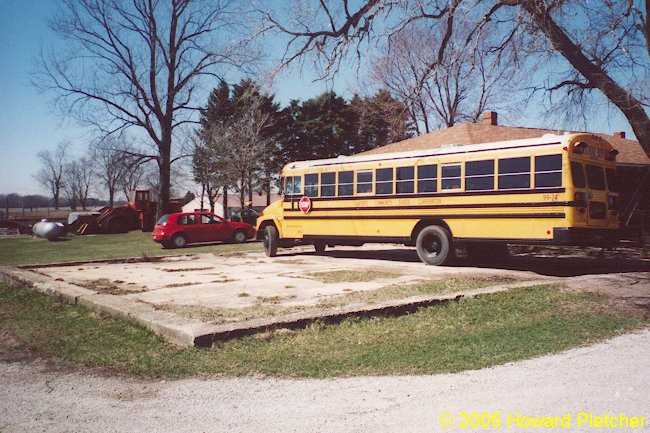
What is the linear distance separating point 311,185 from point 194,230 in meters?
8.67

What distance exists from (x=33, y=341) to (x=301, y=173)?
34.7ft

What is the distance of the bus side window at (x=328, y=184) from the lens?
1480cm

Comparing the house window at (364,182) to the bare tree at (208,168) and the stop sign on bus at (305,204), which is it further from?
the bare tree at (208,168)

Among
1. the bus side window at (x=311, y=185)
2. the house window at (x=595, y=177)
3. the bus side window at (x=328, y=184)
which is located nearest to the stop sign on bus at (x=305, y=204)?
the bus side window at (x=311, y=185)

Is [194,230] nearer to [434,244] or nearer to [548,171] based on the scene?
Result: [434,244]

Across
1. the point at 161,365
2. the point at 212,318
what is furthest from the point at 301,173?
the point at 161,365

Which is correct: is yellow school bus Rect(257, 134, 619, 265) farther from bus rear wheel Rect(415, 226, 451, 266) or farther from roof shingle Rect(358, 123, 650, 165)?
roof shingle Rect(358, 123, 650, 165)

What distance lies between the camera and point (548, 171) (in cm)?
1080

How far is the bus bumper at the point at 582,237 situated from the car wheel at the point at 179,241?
1536cm

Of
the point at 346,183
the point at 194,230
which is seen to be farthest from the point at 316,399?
the point at 194,230

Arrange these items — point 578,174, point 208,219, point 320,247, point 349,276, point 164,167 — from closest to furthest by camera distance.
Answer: point 349,276, point 578,174, point 320,247, point 208,219, point 164,167

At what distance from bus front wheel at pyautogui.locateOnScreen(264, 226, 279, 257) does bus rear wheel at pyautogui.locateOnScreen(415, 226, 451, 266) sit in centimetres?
476

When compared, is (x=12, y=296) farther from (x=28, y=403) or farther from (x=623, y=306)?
(x=623, y=306)

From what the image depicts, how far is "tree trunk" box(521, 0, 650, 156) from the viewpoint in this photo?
409 inches
